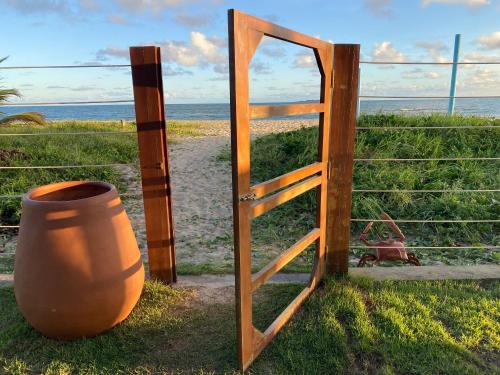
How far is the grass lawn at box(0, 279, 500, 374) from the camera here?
2008mm

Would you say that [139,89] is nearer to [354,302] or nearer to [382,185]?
[354,302]

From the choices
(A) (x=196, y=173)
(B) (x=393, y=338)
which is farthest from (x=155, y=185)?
(A) (x=196, y=173)

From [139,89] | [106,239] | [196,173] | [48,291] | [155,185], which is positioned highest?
[139,89]

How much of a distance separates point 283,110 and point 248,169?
1.29ft

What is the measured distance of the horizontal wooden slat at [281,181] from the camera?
1.82 meters

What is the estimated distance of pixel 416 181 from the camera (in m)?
5.91

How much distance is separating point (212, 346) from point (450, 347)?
1.34m

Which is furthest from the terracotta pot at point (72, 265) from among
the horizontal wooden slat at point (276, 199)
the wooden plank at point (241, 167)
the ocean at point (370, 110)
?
the ocean at point (370, 110)

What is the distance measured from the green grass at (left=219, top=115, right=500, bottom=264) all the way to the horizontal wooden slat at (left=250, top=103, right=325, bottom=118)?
93.9 inches

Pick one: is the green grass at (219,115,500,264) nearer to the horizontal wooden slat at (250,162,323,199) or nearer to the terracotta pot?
the horizontal wooden slat at (250,162,323,199)

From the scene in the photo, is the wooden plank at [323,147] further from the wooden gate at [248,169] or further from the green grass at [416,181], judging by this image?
the green grass at [416,181]

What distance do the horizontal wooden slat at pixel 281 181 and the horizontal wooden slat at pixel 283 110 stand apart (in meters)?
0.33

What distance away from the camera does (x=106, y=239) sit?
214 centimetres

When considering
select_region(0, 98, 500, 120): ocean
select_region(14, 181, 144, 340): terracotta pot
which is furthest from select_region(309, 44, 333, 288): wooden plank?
select_region(0, 98, 500, 120): ocean
